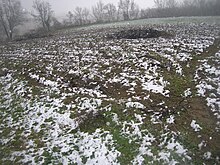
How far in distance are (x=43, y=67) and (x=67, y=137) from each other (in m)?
9.11

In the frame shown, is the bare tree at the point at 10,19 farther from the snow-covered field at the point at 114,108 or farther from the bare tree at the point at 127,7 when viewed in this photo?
the snow-covered field at the point at 114,108

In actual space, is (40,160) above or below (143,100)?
below

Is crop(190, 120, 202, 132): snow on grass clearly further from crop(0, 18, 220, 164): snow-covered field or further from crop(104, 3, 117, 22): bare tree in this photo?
crop(104, 3, 117, 22): bare tree

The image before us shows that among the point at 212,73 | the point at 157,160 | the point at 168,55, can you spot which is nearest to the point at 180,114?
the point at 157,160

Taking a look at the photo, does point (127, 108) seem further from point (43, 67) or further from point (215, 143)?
point (43, 67)

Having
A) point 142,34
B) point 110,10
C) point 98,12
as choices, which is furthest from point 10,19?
point 98,12

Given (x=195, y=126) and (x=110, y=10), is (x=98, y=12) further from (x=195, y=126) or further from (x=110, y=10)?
(x=195, y=126)

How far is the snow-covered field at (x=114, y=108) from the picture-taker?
29.4 ft

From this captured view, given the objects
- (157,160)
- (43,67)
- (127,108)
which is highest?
(43,67)

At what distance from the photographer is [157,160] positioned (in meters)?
8.43

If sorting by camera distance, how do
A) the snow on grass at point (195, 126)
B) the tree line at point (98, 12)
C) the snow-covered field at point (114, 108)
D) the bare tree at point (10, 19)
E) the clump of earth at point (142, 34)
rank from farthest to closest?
1. the bare tree at point (10, 19)
2. the tree line at point (98, 12)
3. the clump of earth at point (142, 34)
4. the snow on grass at point (195, 126)
5. the snow-covered field at point (114, 108)

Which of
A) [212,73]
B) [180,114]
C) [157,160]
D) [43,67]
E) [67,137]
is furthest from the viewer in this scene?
[43,67]

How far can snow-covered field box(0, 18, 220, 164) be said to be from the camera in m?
8.96

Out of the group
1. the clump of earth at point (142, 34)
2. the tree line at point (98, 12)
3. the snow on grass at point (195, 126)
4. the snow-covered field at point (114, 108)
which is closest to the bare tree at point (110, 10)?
the tree line at point (98, 12)
